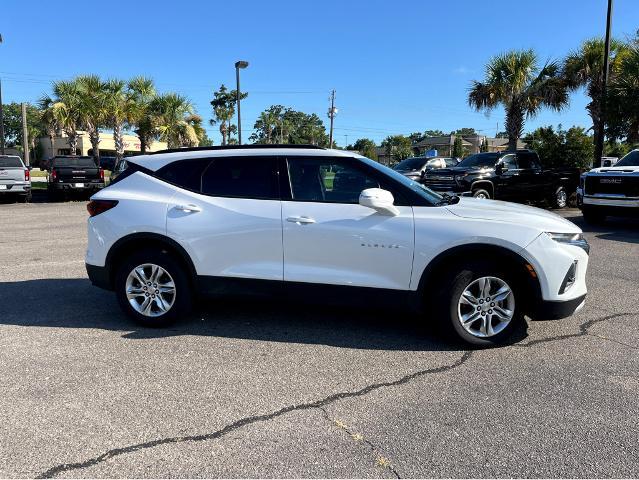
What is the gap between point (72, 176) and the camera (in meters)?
18.7

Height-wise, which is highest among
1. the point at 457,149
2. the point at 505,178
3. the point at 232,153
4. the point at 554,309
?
the point at 457,149

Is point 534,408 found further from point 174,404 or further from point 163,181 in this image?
point 163,181

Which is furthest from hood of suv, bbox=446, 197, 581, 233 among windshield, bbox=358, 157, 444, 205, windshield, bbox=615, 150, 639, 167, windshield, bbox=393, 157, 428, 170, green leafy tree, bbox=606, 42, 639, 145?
windshield, bbox=393, 157, 428, 170

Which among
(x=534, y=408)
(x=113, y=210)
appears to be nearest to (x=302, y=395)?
(x=534, y=408)

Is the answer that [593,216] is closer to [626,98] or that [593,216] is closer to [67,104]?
[626,98]

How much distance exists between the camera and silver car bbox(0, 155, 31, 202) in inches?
678

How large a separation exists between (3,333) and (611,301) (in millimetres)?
6432

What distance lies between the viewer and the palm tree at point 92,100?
86.8 ft

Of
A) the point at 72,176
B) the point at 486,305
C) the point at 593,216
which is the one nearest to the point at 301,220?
the point at 486,305

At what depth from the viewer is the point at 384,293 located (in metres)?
4.41

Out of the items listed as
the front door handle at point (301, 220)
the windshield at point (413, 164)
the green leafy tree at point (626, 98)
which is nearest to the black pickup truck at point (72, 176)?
the windshield at point (413, 164)

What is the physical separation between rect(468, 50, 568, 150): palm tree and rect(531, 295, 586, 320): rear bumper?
20.1 m

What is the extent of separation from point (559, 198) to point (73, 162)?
1733 cm

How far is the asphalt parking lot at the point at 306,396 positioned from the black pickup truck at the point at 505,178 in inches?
366
